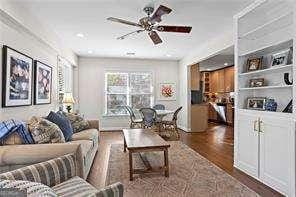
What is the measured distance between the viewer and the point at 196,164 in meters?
4.07

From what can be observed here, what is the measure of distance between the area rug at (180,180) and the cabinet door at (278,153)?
1.18 ft

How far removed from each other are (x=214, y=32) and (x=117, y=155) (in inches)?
129

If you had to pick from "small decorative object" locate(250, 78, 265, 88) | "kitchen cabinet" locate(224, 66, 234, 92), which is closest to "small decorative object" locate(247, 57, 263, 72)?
"small decorative object" locate(250, 78, 265, 88)

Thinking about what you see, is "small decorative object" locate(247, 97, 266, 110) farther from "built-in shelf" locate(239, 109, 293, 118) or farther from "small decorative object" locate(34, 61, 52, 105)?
"small decorative object" locate(34, 61, 52, 105)

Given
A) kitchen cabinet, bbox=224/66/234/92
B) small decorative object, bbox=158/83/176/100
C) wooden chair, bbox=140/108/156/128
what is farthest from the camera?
kitchen cabinet, bbox=224/66/234/92

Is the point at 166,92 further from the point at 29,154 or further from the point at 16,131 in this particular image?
the point at 29,154

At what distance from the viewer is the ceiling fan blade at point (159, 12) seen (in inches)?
117

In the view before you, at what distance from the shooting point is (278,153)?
2967 mm

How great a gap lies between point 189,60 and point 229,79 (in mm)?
3161

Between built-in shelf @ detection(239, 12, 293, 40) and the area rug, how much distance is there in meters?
2.22

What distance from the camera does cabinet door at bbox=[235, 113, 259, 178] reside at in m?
3.42

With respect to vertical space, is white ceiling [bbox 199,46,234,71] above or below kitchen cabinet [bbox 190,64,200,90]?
above

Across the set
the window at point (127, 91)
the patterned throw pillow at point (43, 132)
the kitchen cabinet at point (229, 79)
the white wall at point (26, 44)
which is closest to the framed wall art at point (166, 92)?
the window at point (127, 91)

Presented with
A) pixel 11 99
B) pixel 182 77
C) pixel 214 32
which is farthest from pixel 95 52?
pixel 11 99
